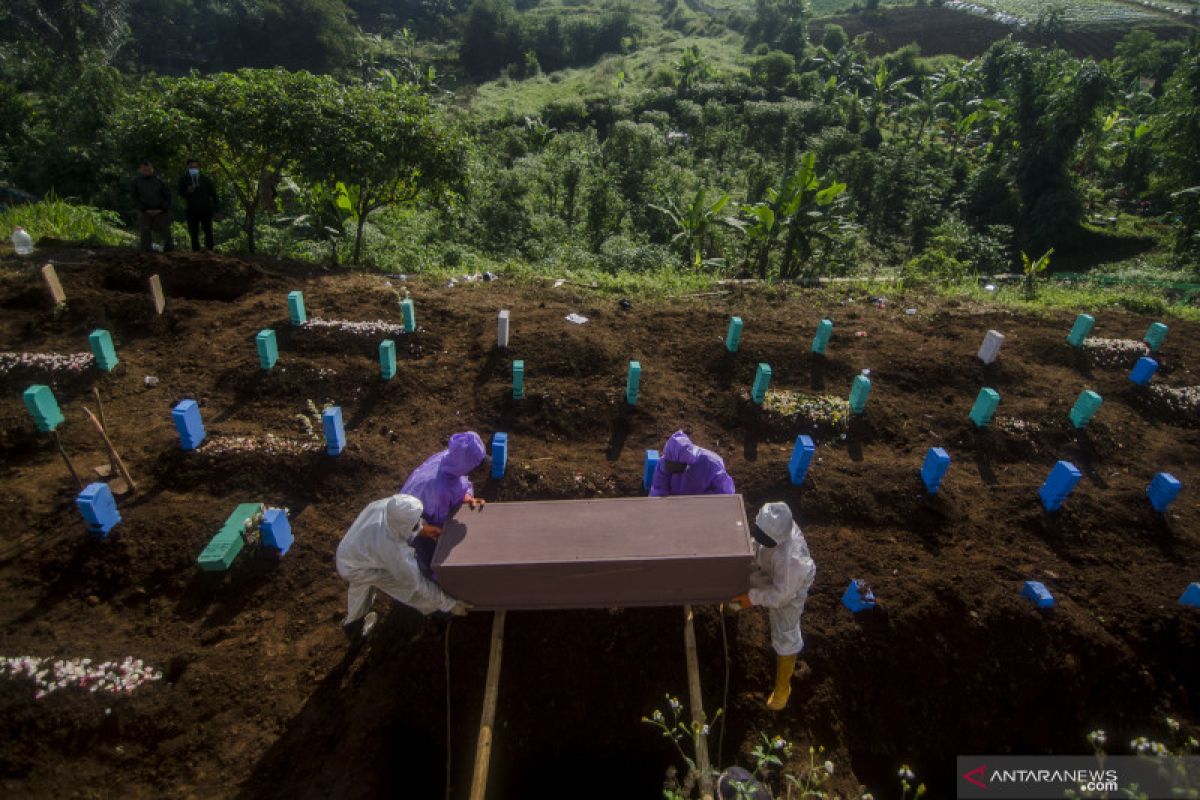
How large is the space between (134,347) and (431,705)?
588 cm

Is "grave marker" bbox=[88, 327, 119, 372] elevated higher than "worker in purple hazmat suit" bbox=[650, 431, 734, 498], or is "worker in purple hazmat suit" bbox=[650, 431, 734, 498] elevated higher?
"worker in purple hazmat suit" bbox=[650, 431, 734, 498]

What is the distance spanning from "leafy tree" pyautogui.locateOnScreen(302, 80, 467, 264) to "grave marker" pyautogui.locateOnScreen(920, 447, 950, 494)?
7811mm

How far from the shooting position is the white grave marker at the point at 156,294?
747 centimetres

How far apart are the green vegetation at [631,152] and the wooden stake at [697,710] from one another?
6.48 metres

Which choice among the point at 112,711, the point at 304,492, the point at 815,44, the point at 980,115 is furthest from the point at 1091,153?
the point at 112,711

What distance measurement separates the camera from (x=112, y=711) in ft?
13.3

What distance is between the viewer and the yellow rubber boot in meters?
4.36

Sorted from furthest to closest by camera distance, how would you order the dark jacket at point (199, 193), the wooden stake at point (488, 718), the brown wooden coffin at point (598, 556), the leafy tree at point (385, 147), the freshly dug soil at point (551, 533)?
the dark jacket at point (199, 193) → the leafy tree at point (385, 147) → the freshly dug soil at point (551, 533) → the brown wooden coffin at point (598, 556) → the wooden stake at point (488, 718)

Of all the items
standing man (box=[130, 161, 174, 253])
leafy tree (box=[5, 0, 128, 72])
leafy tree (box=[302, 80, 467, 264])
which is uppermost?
leafy tree (box=[5, 0, 128, 72])

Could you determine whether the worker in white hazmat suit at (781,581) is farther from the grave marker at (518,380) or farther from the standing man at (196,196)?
the standing man at (196,196)

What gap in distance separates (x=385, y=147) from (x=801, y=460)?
7.47 meters

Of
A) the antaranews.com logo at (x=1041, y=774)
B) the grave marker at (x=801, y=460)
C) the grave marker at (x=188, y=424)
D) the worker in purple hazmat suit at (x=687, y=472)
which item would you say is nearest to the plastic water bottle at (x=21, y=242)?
the grave marker at (x=188, y=424)

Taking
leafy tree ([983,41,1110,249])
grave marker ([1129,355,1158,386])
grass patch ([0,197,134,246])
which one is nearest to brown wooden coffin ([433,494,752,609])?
grave marker ([1129,355,1158,386])

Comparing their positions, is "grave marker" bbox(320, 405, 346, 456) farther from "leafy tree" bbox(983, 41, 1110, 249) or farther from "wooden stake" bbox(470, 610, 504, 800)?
"leafy tree" bbox(983, 41, 1110, 249)
